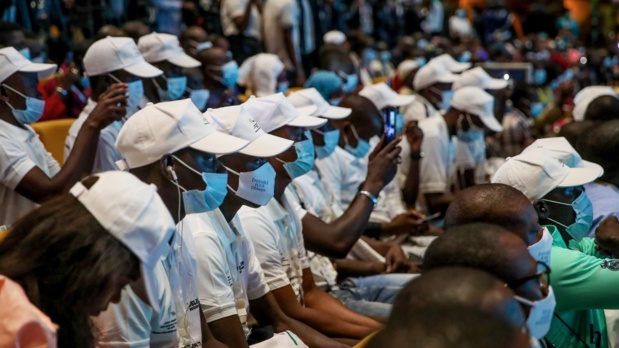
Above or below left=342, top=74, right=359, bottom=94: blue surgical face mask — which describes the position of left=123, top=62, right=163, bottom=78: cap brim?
above

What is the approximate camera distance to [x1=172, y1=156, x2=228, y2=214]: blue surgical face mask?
3.03 m

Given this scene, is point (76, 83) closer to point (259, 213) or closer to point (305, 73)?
point (259, 213)

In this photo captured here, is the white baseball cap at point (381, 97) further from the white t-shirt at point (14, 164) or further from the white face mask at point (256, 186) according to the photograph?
the white face mask at point (256, 186)

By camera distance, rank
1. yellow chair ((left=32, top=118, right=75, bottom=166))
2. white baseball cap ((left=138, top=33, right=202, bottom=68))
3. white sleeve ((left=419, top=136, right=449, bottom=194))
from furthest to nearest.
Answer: white sleeve ((left=419, top=136, right=449, bottom=194)), white baseball cap ((left=138, top=33, right=202, bottom=68)), yellow chair ((left=32, top=118, right=75, bottom=166))

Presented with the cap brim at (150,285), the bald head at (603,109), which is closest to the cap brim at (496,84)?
the bald head at (603,109)

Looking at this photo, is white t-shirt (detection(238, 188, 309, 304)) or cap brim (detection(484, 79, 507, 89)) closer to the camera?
white t-shirt (detection(238, 188, 309, 304))

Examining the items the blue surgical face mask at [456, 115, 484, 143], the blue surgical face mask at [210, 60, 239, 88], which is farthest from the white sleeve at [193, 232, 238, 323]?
the blue surgical face mask at [456, 115, 484, 143]

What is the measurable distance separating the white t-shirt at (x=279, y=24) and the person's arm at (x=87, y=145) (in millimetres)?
4976

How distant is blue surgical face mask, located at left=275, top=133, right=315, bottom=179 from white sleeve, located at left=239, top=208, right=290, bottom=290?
303 mm

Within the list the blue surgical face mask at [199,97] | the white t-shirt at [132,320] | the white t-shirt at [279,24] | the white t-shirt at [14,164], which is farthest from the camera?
the white t-shirt at [279,24]

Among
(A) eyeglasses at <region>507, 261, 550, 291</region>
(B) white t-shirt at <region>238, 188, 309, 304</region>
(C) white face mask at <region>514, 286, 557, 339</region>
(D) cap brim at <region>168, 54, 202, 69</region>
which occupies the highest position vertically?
(A) eyeglasses at <region>507, 261, 550, 291</region>

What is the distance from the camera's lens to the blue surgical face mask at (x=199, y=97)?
5996 millimetres

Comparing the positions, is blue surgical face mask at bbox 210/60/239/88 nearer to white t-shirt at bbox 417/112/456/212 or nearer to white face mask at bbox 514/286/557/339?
white t-shirt at bbox 417/112/456/212

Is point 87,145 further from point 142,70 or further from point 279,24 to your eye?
point 279,24
